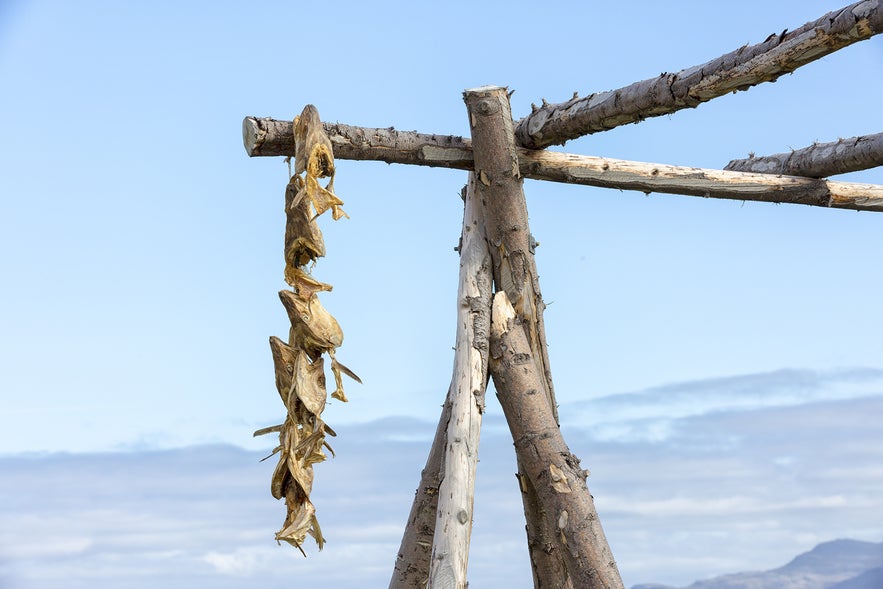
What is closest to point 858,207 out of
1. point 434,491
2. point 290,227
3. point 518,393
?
point 518,393

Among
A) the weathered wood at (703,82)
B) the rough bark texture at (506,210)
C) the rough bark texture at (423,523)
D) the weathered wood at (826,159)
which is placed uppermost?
the weathered wood at (826,159)

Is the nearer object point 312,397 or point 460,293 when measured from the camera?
point 312,397

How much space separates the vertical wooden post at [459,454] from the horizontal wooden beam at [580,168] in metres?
0.33

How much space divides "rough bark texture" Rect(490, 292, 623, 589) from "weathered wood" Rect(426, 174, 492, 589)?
11cm

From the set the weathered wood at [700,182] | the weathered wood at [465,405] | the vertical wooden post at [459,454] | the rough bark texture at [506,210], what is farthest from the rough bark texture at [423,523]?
the weathered wood at [700,182]

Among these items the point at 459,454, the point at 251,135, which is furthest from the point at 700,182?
the point at 251,135

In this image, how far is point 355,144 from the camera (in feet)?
16.2

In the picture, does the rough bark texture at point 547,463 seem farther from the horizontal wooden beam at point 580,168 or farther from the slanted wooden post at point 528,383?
the horizontal wooden beam at point 580,168

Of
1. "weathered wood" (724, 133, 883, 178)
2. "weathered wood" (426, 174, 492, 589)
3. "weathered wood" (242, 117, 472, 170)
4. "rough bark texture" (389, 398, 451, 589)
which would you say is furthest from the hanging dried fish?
"weathered wood" (724, 133, 883, 178)

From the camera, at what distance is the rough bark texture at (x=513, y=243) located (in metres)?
5.09

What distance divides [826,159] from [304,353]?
329 cm

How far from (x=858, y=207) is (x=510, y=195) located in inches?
97.1

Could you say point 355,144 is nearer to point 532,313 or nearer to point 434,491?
point 532,313

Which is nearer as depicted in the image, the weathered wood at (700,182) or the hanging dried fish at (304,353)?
the hanging dried fish at (304,353)
